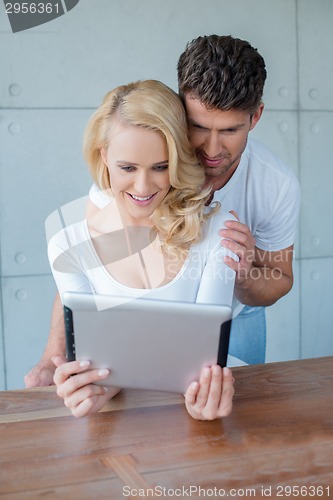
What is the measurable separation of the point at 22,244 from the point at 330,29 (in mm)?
2134

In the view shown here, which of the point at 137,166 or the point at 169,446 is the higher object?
the point at 137,166

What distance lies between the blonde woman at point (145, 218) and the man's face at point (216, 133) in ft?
0.20

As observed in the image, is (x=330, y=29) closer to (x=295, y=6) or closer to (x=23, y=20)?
(x=295, y=6)

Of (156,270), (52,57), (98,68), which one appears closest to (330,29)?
(98,68)

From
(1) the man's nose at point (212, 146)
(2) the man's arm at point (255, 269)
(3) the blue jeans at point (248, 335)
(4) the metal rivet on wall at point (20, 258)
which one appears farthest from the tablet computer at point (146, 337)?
(4) the metal rivet on wall at point (20, 258)

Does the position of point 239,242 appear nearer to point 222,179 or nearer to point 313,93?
point 222,179

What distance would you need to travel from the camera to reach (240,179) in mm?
2006

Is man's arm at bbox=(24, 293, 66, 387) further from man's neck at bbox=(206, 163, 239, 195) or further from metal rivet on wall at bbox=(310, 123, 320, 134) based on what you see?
metal rivet on wall at bbox=(310, 123, 320, 134)

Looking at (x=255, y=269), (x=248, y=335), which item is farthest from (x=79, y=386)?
(x=248, y=335)

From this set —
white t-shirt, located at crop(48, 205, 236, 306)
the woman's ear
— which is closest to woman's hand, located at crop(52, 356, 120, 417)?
white t-shirt, located at crop(48, 205, 236, 306)

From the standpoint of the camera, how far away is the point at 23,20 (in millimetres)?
2902

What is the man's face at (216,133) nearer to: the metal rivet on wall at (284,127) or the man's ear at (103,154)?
the man's ear at (103,154)

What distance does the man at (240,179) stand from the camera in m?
1.61

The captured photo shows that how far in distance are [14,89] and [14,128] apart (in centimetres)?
19
